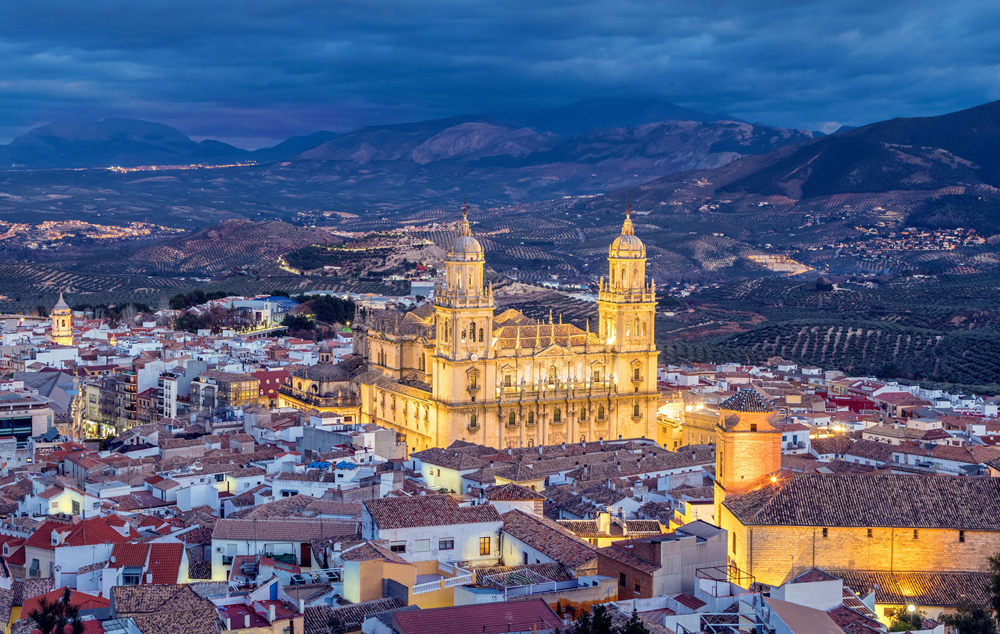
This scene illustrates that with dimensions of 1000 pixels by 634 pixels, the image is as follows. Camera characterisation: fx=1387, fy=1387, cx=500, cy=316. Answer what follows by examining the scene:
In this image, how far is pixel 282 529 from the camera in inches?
1169

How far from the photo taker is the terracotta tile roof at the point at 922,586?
26.5m

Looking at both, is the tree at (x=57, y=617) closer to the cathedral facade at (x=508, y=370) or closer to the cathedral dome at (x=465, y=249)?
the cathedral facade at (x=508, y=370)

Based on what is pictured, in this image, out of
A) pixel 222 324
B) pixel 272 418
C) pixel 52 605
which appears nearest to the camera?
pixel 52 605

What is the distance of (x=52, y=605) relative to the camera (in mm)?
23297

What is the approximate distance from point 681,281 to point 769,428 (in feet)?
441

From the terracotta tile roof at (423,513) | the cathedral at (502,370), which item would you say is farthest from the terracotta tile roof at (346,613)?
the cathedral at (502,370)

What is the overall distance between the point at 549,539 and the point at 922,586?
290 inches

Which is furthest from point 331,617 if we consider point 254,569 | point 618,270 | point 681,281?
point 681,281

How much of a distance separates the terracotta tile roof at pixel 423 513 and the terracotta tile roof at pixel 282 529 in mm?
1344

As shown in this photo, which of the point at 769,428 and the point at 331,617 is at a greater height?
the point at 769,428

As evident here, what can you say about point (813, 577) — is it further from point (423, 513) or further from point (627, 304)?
point (627, 304)

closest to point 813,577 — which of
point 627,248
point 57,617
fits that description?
point 57,617

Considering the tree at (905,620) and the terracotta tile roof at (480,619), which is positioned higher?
the terracotta tile roof at (480,619)

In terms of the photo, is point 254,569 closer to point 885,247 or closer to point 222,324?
point 222,324
